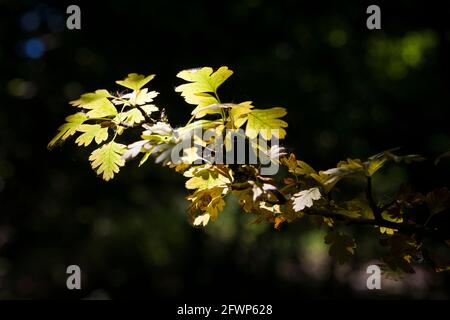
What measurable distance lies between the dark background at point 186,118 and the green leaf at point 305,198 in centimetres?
358

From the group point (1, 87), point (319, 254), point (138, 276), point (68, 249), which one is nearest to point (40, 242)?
point (68, 249)

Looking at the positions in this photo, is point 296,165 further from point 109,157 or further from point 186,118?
point 186,118

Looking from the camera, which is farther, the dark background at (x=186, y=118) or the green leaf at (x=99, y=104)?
the dark background at (x=186, y=118)

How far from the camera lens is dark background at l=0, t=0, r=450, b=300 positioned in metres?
4.59

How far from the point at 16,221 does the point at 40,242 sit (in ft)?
1.18

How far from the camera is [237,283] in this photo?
5.12 metres

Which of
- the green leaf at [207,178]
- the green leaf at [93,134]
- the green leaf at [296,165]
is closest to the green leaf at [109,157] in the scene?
the green leaf at [93,134]

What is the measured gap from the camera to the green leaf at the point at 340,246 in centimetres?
74

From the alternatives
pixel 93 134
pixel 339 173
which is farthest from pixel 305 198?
pixel 93 134

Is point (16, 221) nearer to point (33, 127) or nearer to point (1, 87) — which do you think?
point (33, 127)

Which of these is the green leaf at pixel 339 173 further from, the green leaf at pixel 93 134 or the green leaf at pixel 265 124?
the green leaf at pixel 93 134

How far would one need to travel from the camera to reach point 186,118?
4.68 meters

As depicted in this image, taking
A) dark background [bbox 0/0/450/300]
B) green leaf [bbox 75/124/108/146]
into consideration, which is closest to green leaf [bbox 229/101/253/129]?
green leaf [bbox 75/124/108/146]

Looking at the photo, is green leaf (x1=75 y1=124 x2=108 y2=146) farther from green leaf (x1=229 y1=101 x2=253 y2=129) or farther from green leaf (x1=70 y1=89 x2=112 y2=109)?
green leaf (x1=229 y1=101 x2=253 y2=129)
